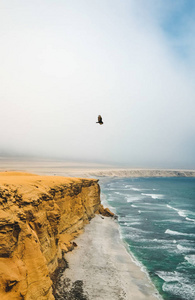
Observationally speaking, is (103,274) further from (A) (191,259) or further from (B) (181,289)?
(A) (191,259)

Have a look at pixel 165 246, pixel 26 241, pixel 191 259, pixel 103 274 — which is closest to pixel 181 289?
pixel 191 259

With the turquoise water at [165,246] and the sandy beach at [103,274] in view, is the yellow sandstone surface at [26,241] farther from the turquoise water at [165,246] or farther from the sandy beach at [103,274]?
the turquoise water at [165,246]

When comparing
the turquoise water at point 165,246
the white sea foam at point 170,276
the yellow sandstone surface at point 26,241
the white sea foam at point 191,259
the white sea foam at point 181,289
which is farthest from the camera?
the white sea foam at point 191,259

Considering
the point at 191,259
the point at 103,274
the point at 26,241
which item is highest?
the point at 26,241

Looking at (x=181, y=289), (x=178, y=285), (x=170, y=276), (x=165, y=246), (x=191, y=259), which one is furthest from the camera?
(x=165, y=246)

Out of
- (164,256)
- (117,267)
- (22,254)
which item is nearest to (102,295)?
(117,267)

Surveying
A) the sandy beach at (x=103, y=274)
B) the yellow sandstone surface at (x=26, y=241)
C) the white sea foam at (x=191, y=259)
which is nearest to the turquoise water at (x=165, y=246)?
the white sea foam at (x=191, y=259)

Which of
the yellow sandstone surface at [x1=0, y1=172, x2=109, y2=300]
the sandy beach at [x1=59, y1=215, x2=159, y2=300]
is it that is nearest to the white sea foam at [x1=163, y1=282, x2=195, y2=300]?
the sandy beach at [x1=59, y1=215, x2=159, y2=300]

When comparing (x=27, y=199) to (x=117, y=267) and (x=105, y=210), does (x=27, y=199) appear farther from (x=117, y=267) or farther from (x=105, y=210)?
(x=105, y=210)
